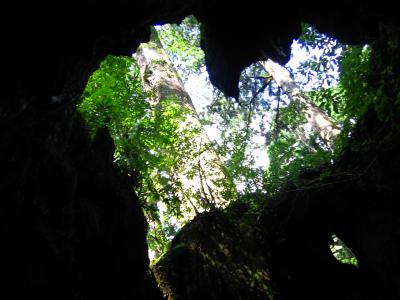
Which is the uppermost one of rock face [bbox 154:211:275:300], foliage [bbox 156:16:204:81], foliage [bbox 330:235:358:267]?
foliage [bbox 156:16:204:81]

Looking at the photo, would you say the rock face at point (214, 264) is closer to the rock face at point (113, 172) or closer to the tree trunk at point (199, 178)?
the rock face at point (113, 172)

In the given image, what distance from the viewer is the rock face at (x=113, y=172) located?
2.82 meters

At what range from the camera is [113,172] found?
4918 millimetres

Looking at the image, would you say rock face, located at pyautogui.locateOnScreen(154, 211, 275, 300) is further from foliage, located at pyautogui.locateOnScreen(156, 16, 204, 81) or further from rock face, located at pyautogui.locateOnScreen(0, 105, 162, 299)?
foliage, located at pyautogui.locateOnScreen(156, 16, 204, 81)

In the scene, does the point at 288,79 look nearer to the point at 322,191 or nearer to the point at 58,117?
the point at 322,191

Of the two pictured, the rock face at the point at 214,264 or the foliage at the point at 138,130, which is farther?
the foliage at the point at 138,130

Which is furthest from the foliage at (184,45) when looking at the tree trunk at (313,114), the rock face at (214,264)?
the rock face at (214,264)

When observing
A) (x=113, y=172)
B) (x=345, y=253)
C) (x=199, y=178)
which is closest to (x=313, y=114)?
(x=199, y=178)

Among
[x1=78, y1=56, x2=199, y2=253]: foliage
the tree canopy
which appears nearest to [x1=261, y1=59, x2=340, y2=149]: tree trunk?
the tree canopy

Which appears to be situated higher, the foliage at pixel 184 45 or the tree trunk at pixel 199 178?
the foliage at pixel 184 45

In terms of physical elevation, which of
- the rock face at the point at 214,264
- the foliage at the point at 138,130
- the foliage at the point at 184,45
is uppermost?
the foliage at the point at 184,45

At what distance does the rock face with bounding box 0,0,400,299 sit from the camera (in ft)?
9.25

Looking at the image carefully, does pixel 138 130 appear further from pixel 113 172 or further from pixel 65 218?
A: pixel 65 218

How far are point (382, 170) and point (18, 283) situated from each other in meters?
5.13
